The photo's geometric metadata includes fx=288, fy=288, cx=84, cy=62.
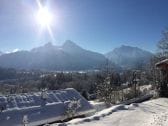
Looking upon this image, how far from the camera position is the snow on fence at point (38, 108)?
47.2 feet

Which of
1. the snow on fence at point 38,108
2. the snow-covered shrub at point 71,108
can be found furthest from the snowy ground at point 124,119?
the snow on fence at point 38,108

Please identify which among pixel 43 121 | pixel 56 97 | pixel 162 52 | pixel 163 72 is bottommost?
pixel 43 121

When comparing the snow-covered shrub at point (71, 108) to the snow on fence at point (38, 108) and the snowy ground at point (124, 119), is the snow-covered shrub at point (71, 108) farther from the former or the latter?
the snowy ground at point (124, 119)

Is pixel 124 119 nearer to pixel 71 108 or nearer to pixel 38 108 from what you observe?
pixel 71 108

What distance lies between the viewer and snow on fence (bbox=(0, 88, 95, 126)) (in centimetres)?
1438

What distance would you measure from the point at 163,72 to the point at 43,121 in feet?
37.1

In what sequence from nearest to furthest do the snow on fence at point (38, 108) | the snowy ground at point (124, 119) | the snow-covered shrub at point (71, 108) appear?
the snowy ground at point (124, 119), the snow on fence at point (38, 108), the snow-covered shrub at point (71, 108)

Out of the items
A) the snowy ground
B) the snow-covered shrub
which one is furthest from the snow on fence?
the snowy ground

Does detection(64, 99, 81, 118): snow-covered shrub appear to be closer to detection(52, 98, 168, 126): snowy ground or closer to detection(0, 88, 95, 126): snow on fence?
detection(0, 88, 95, 126): snow on fence

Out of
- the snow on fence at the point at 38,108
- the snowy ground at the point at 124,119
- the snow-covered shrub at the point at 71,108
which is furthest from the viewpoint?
the snow-covered shrub at the point at 71,108

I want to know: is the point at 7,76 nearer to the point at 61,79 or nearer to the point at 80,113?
the point at 61,79

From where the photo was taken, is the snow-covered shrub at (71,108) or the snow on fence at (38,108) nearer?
the snow on fence at (38,108)

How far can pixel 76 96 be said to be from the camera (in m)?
19.8

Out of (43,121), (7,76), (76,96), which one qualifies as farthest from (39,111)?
(7,76)
